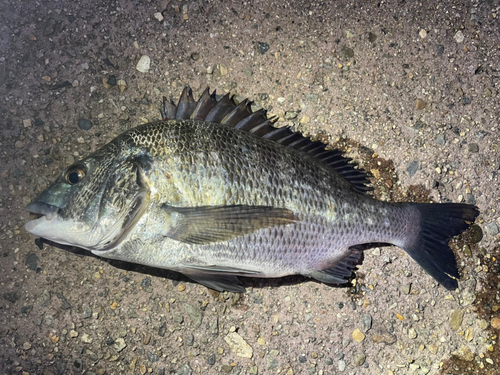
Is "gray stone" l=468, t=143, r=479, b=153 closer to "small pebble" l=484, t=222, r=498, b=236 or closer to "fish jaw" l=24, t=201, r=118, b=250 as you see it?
"small pebble" l=484, t=222, r=498, b=236

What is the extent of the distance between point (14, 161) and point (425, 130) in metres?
2.84

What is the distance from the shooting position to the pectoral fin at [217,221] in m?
1.96

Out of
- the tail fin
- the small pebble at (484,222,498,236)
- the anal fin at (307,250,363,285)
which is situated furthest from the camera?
the small pebble at (484,222,498,236)

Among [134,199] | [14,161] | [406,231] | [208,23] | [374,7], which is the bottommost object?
[406,231]

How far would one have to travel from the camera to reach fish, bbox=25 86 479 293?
6.43 feet

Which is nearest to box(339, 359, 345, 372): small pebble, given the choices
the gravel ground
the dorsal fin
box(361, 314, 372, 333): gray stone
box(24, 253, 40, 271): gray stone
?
the gravel ground

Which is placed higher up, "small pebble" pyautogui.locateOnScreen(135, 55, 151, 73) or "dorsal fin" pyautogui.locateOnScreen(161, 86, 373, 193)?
"small pebble" pyautogui.locateOnScreen(135, 55, 151, 73)

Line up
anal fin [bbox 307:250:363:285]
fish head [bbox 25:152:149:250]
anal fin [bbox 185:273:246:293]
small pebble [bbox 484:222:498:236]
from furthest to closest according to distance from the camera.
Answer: small pebble [bbox 484:222:498:236]
anal fin [bbox 307:250:363:285]
anal fin [bbox 185:273:246:293]
fish head [bbox 25:152:149:250]

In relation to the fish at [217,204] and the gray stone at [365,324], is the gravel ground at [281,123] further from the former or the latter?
the fish at [217,204]

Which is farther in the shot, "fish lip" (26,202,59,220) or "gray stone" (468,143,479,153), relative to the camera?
"gray stone" (468,143,479,153)

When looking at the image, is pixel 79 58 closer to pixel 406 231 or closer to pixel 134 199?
pixel 134 199

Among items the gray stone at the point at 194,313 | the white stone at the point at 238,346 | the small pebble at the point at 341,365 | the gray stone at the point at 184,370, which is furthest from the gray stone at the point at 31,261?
the small pebble at the point at 341,365

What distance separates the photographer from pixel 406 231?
94.0 inches

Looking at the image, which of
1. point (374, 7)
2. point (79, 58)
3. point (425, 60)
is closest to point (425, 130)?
point (425, 60)
